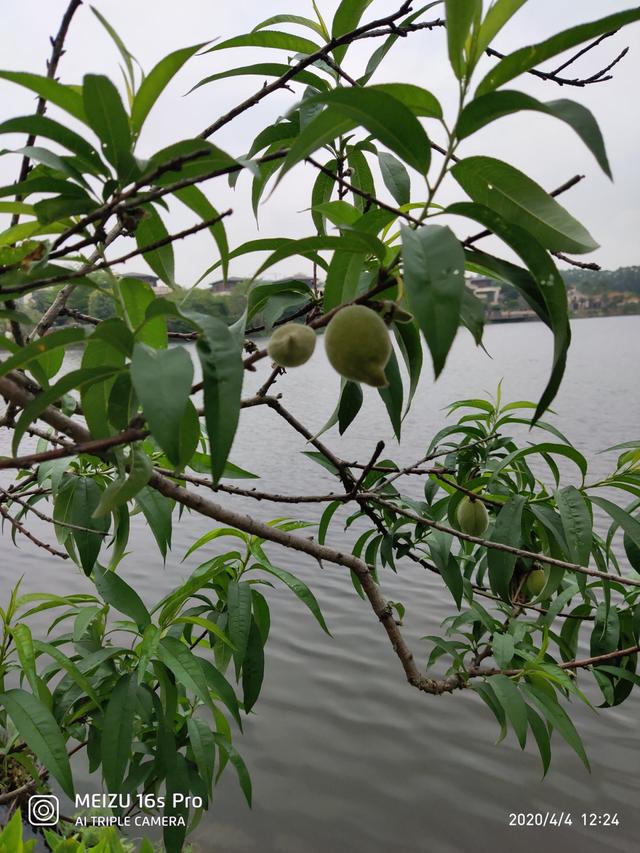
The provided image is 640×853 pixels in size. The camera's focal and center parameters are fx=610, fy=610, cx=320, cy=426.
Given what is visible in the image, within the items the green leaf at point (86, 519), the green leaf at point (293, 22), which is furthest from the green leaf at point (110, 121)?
the green leaf at point (86, 519)

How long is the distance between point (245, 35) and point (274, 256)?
1.50 feet

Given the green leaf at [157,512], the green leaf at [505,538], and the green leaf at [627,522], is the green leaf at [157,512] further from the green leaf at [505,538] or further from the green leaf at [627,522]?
the green leaf at [627,522]

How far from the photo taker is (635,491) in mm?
1299

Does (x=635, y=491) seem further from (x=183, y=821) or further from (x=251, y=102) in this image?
(x=183, y=821)

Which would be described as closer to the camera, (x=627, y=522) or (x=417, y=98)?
(x=417, y=98)

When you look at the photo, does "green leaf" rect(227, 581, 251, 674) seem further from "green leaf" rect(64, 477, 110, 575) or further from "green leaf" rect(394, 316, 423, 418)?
"green leaf" rect(394, 316, 423, 418)

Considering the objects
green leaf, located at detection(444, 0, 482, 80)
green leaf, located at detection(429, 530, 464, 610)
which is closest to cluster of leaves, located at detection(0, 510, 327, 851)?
green leaf, located at detection(429, 530, 464, 610)

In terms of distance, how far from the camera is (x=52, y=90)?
491 millimetres

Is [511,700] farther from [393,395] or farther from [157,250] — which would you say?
[157,250]

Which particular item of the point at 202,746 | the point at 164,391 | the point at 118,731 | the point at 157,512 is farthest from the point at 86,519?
the point at 164,391

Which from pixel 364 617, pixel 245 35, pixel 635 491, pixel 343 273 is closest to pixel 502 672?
pixel 635 491

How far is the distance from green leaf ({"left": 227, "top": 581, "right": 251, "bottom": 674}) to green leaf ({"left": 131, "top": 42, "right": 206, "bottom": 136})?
0.97 meters

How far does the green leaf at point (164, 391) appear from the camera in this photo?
356 mm

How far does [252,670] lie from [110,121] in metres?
1.13
